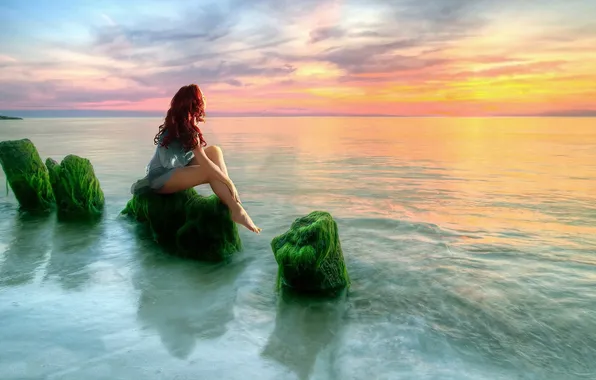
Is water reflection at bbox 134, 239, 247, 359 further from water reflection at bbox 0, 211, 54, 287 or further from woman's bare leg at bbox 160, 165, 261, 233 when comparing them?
water reflection at bbox 0, 211, 54, 287

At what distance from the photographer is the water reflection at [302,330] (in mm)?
3602

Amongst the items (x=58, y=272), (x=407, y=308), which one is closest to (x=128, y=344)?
(x=58, y=272)

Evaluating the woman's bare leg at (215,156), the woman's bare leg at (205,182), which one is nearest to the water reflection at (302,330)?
the woman's bare leg at (205,182)

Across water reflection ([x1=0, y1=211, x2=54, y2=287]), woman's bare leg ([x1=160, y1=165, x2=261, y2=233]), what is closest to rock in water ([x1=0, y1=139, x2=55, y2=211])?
water reflection ([x1=0, y1=211, x2=54, y2=287])

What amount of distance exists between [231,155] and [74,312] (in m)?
17.4

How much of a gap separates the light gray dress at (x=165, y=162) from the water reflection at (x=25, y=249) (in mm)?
1704

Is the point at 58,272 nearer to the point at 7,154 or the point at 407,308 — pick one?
the point at 407,308

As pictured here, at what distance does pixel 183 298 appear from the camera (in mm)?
4680

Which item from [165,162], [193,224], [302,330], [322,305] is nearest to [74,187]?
[165,162]

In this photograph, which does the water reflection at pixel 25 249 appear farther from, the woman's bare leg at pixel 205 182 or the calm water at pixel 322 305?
the woman's bare leg at pixel 205 182

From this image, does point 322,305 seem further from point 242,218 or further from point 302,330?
point 242,218

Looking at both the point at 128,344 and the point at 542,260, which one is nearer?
the point at 128,344

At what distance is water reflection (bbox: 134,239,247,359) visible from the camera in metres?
3.92

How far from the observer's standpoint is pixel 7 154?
8.59m
